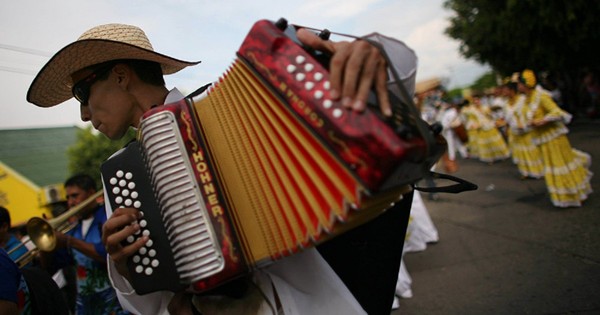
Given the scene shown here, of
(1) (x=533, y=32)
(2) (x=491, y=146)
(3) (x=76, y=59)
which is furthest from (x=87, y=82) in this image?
(1) (x=533, y=32)

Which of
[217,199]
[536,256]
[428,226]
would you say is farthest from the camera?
[428,226]

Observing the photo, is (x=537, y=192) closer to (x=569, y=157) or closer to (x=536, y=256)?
(x=569, y=157)

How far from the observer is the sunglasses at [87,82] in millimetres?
1644

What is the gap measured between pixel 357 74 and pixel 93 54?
1.16m

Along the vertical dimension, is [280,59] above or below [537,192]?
above

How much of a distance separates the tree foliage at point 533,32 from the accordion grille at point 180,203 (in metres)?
12.0

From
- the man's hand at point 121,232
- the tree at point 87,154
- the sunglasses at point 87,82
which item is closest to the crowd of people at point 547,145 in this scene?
the sunglasses at point 87,82

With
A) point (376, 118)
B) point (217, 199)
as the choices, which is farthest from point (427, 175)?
point (217, 199)

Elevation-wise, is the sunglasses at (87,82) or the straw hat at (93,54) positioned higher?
the straw hat at (93,54)

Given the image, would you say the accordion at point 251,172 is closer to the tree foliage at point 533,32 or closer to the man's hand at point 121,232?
the man's hand at point 121,232

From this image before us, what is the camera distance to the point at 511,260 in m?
4.24

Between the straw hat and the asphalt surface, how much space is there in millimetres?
3304

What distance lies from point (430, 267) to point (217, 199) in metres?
4.10

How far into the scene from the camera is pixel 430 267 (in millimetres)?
4691
